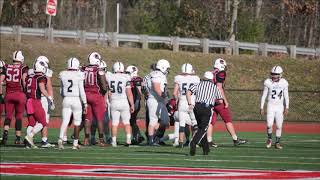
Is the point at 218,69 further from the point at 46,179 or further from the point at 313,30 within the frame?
the point at 313,30

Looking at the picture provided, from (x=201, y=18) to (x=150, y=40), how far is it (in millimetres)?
9134

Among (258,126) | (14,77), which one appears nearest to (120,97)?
(14,77)

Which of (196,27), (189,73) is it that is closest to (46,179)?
(189,73)

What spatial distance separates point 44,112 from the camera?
2173 cm

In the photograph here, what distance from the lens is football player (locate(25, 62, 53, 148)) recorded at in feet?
69.9

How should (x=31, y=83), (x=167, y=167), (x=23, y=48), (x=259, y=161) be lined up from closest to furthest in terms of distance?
1. (x=167, y=167)
2. (x=259, y=161)
3. (x=31, y=83)
4. (x=23, y=48)

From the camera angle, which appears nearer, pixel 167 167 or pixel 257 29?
pixel 167 167

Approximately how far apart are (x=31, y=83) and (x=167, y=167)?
5.81 m

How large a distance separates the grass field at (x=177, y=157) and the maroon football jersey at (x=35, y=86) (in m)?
1.15

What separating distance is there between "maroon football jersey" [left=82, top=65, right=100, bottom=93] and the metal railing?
88.9 ft

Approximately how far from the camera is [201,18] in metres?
61.0

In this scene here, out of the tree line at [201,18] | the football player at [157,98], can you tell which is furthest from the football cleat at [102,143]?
the tree line at [201,18]

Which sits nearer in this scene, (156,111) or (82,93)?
(82,93)

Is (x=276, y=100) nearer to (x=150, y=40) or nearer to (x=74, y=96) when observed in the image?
(x=74, y=96)
